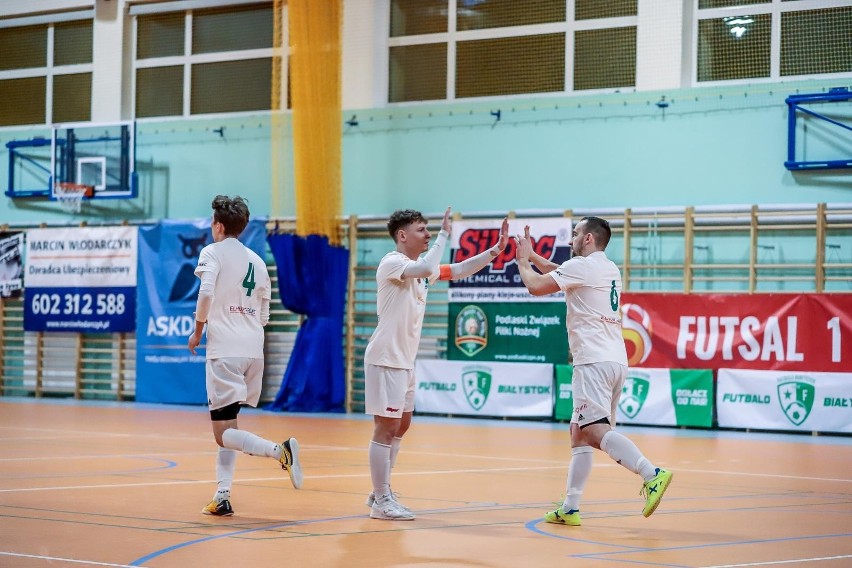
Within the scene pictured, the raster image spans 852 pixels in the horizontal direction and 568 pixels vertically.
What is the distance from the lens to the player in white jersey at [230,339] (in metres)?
6.48

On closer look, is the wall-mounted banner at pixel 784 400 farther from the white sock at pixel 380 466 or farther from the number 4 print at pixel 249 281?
the number 4 print at pixel 249 281

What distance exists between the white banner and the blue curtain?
367 centimetres

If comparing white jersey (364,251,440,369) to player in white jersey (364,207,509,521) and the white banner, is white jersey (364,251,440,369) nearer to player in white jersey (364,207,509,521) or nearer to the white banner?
player in white jersey (364,207,509,521)

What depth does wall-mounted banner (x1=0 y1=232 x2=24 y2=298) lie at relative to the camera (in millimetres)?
20844

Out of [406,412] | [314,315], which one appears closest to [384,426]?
[406,412]

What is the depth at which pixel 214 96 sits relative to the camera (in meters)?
20.2

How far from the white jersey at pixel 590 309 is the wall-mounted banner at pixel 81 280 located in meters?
14.5

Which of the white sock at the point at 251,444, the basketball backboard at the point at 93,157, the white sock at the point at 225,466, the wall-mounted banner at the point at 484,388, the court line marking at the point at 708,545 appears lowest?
the wall-mounted banner at the point at 484,388

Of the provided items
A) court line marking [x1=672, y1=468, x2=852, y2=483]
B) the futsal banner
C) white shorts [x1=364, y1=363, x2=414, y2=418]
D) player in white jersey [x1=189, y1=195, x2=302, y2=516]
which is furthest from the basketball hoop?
white shorts [x1=364, y1=363, x2=414, y2=418]

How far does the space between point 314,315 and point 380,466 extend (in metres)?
11.4

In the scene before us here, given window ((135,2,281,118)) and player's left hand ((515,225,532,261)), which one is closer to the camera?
player's left hand ((515,225,532,261))

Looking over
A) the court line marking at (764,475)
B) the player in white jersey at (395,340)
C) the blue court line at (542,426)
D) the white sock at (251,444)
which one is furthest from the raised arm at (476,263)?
the blue court line at (542,426)

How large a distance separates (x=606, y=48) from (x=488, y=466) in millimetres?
9156

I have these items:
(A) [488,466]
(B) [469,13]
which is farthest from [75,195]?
(A) [488,466]
